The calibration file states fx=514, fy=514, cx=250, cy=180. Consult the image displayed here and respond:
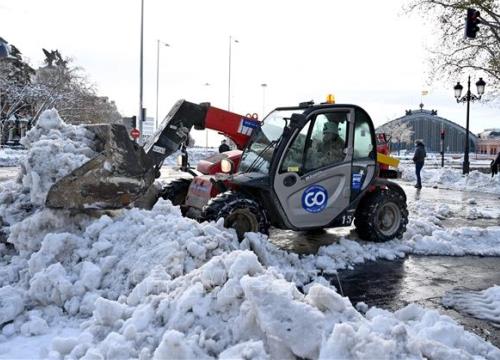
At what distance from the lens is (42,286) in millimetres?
4551

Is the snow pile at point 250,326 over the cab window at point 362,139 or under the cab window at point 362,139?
under

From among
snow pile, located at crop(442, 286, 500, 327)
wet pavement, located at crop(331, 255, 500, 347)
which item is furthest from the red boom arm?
snow pile, located at crop(442, 286, 500, 327)

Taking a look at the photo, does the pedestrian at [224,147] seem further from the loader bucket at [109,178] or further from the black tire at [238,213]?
the loader bucket at [109,178]

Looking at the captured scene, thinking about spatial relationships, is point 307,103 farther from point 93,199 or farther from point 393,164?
point 93,199

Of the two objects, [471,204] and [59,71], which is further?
[59,71]

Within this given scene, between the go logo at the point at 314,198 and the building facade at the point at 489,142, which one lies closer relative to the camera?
the go logo at the point at 314,198

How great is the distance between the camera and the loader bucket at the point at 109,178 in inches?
223

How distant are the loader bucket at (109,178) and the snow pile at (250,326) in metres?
2.02

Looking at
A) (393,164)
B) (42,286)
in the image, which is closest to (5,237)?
(42,286)

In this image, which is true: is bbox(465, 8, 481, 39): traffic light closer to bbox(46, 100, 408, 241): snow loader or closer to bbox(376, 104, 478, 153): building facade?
bbox(46, 100, 408, 241): snow loader

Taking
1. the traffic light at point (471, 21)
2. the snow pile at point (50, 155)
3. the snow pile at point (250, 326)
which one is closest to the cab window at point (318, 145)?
the snow pile at point (50, 155)

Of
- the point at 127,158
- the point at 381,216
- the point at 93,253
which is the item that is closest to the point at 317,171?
the point at 381,216

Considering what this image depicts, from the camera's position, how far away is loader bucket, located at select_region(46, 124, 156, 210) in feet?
18.6

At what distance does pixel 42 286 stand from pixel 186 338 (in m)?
1.88
